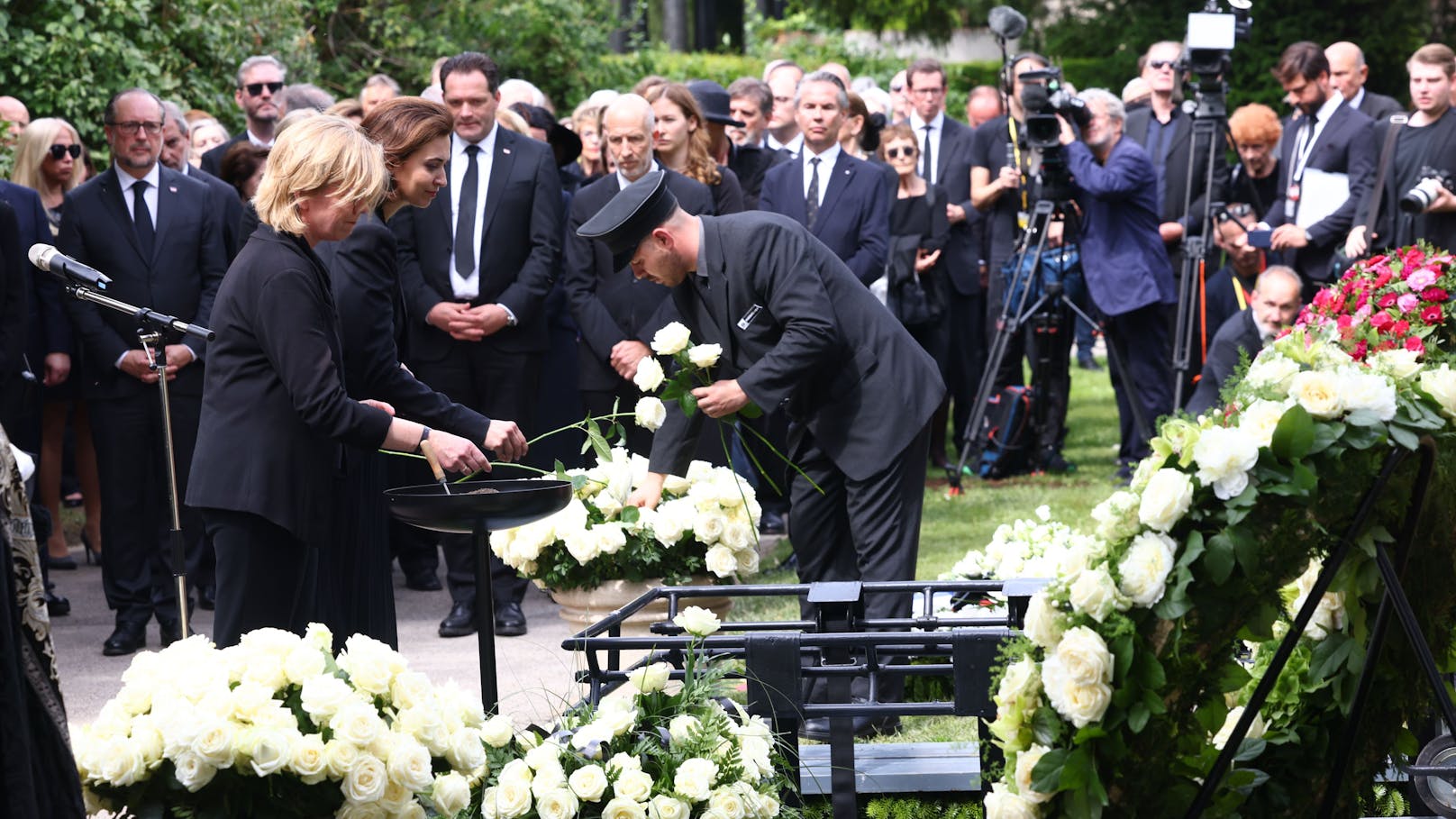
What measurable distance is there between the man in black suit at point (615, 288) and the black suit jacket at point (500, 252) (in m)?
0.28

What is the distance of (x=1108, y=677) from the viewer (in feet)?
9.73

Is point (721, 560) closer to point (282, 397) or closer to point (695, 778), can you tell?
point (282, 397)

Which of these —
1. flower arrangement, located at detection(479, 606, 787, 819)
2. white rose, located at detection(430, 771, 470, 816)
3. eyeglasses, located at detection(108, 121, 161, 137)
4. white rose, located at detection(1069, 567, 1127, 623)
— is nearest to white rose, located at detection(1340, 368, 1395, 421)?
white rose, located at detection(1069, 567, 1127, 623)

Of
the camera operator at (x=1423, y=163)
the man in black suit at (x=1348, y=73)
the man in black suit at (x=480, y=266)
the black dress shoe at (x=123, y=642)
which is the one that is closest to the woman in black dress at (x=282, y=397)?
the black dress shoe at (x=123, y=642)

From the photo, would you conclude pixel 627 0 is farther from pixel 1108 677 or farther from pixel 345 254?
pixel 1108 677

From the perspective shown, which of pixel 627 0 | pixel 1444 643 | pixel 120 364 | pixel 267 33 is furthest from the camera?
pixel 627 0

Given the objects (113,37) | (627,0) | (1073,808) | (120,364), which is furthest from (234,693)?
(627,0)

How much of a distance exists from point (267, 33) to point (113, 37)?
2412mm

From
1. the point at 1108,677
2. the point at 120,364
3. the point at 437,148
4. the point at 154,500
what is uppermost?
the point at 437,148

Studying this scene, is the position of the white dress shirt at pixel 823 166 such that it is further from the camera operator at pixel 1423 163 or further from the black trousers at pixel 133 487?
the black trousers at pixel 133 487

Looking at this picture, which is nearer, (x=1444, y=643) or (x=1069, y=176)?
(x=1444, y=643)

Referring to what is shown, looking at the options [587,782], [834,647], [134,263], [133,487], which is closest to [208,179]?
[134,263]

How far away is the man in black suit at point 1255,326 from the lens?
29.2ft

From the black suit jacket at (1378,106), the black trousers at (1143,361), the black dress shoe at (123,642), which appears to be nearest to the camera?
the black dress shoe at (123,642)
